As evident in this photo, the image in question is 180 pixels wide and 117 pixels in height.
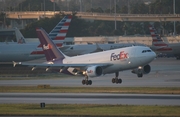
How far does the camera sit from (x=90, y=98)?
41000mm

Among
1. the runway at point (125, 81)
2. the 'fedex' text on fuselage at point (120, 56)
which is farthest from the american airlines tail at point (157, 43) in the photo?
the 'fedex' text on fuselage at point (120, 56)

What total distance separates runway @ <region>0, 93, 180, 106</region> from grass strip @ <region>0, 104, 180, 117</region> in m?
2.38

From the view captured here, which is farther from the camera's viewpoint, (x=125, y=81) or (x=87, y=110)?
(x=125, y=81)

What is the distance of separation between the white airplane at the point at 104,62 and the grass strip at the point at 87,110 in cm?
1736

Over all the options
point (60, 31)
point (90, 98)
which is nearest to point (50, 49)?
point (90, 98)

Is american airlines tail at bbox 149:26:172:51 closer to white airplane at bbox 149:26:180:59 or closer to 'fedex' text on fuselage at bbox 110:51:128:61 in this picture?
white airplane at bbox 149:26:180:59

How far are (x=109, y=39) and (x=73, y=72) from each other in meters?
85.6

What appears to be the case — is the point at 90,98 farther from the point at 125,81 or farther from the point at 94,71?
the point at 125,81

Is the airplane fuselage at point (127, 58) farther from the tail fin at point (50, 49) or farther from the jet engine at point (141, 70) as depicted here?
the tail fin at point (50, 49)

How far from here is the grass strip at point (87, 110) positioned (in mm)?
31406

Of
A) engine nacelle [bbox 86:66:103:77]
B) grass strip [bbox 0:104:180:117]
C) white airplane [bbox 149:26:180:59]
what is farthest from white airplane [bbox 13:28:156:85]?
white airplane [bbox 149:26:180:59]

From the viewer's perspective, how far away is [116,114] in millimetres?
31328

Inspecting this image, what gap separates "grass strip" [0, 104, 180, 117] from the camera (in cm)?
3141

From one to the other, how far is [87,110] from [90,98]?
7660mm
